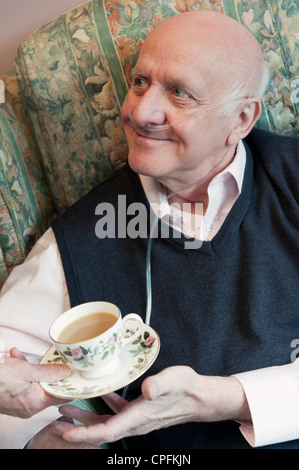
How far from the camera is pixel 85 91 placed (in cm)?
149

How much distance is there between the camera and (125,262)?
54.9 inches

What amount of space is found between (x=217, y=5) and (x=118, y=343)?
3.03ft

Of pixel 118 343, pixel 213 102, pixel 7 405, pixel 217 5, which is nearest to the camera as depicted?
pixel 118 343

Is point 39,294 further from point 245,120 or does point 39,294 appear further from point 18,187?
point 245,120

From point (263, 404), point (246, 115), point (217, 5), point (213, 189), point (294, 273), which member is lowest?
point (263, 404)

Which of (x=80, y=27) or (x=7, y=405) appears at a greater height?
(x=80, y=27)

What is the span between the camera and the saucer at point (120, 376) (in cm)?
95

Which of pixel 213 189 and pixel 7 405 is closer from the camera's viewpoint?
pixel 7 405

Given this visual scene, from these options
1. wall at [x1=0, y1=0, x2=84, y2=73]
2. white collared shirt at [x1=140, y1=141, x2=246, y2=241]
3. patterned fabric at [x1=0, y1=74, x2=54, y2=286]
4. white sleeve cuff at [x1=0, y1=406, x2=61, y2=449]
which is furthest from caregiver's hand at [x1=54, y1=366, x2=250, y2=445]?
wall at [x1=0, y1=0, x2=84, y2=73]

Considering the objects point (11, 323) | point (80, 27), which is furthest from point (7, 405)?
point (80, 27)

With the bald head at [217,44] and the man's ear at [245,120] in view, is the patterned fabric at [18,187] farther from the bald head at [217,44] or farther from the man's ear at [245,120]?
the man's ear at [245,120]

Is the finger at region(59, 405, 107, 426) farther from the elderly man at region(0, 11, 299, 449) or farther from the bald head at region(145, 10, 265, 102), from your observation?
the bald head at region(145, 10, 265, 102)

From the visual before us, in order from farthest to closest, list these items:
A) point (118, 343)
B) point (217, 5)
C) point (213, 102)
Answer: point (217, 5) → point (213, 102) → point (118, 343)

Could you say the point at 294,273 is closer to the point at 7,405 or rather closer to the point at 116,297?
the point at 116,297
